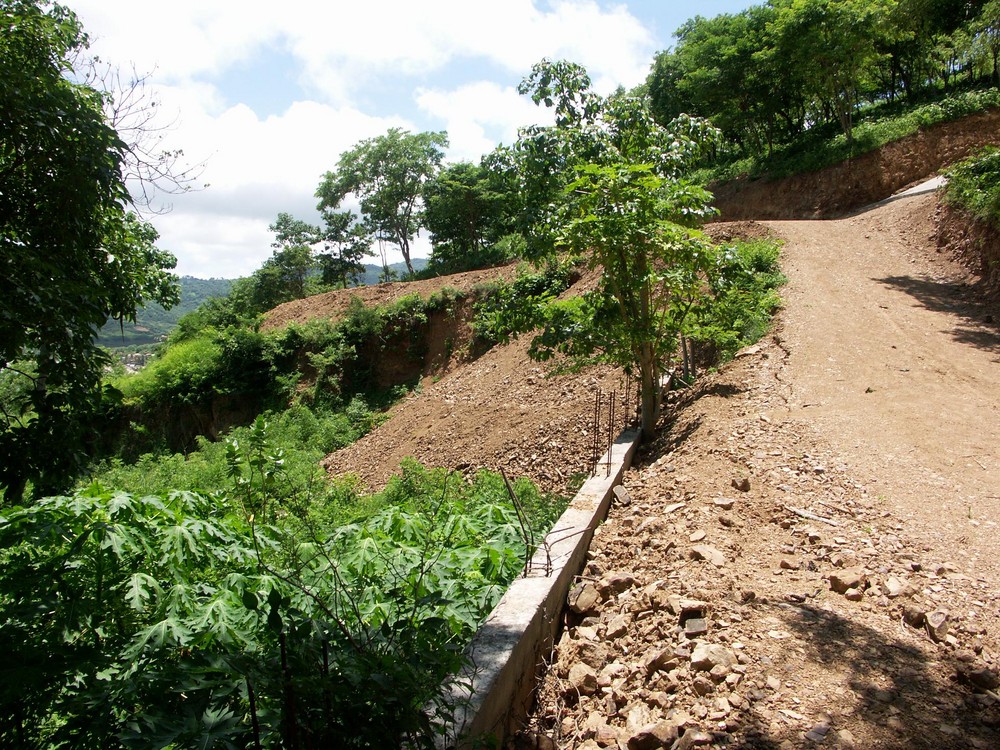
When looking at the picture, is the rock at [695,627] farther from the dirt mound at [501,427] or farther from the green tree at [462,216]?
the green tree at [462,216]

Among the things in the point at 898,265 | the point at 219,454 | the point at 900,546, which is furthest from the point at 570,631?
the point at 898,265

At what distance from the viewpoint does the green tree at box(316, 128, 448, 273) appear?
27922 mm

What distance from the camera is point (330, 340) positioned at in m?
18.5

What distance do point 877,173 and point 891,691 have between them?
1946cm

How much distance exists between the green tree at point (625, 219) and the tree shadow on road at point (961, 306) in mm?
4326

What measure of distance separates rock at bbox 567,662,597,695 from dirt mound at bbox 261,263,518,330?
45.1ft

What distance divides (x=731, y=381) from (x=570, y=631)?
426 centimetres

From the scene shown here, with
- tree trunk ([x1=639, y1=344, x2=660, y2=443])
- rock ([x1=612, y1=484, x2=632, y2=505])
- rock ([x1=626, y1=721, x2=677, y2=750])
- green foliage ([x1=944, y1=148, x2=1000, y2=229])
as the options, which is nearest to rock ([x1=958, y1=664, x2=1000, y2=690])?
rock ([x1=626, y1=721, x2=677, y2=750])

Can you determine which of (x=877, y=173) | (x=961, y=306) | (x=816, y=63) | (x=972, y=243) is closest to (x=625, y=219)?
(x=961, y=306)

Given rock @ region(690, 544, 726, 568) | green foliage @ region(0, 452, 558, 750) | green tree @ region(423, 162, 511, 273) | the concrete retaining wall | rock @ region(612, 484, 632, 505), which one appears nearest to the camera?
green foliage @ region(0, 452, 558, 750)

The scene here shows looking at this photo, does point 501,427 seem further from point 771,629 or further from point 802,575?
point 771,629

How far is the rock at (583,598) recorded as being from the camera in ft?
12.0

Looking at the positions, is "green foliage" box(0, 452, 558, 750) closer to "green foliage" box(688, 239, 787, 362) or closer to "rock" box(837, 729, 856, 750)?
"rock" box(837, 729, 856, 750)

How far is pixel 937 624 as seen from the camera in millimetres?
2824
